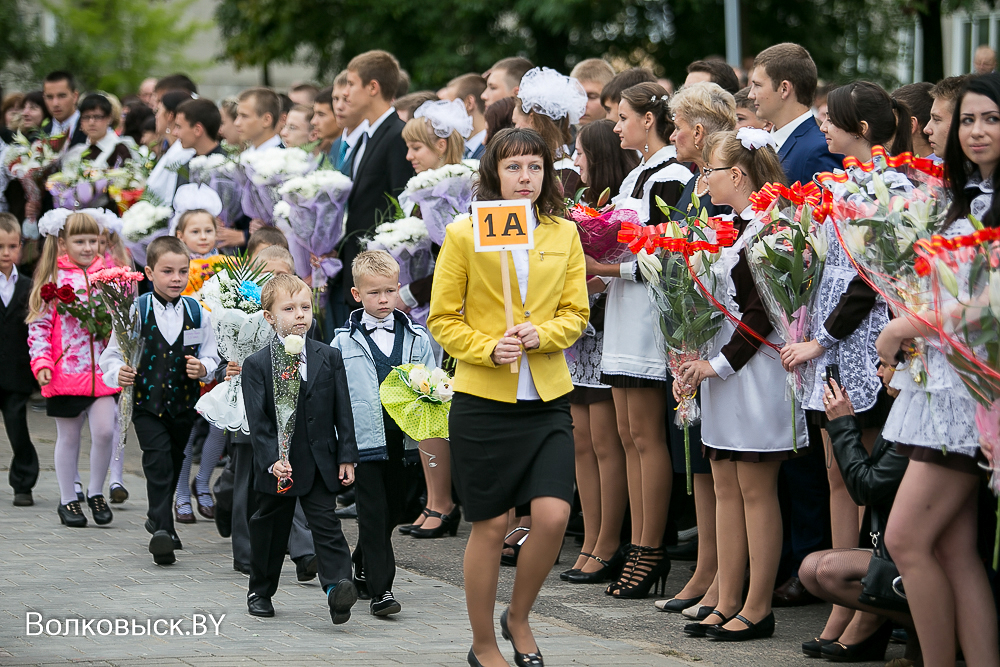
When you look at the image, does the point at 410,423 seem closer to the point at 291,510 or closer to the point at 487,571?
the point at 291,510

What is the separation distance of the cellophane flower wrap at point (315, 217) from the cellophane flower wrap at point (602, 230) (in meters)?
2.60

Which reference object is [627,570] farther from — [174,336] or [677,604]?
[174,336]

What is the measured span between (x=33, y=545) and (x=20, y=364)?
68.5 inches

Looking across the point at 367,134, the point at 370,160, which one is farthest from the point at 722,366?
the point at 367,134

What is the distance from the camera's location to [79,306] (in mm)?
8188

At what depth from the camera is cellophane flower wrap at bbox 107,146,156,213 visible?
1087 cm

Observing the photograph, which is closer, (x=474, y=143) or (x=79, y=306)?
(x=79, y=306)

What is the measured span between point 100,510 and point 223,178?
9.65 feet

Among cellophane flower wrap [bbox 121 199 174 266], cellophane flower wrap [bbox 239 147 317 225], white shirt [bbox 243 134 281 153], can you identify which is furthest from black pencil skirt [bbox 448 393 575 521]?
white shirt [bbox 243 134 281 153]

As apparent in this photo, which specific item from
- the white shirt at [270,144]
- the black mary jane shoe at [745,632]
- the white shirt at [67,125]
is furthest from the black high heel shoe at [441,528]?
the white shirt at [67,125]

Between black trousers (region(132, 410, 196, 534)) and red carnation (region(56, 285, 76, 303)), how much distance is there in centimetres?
119

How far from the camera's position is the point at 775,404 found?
5.88 meters

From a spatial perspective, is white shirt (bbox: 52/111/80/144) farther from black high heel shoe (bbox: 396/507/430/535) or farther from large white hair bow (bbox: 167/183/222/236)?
black high heel shoe (bbox: 396/507/430/535)

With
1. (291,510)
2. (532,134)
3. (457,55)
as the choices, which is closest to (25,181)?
(291,510)
